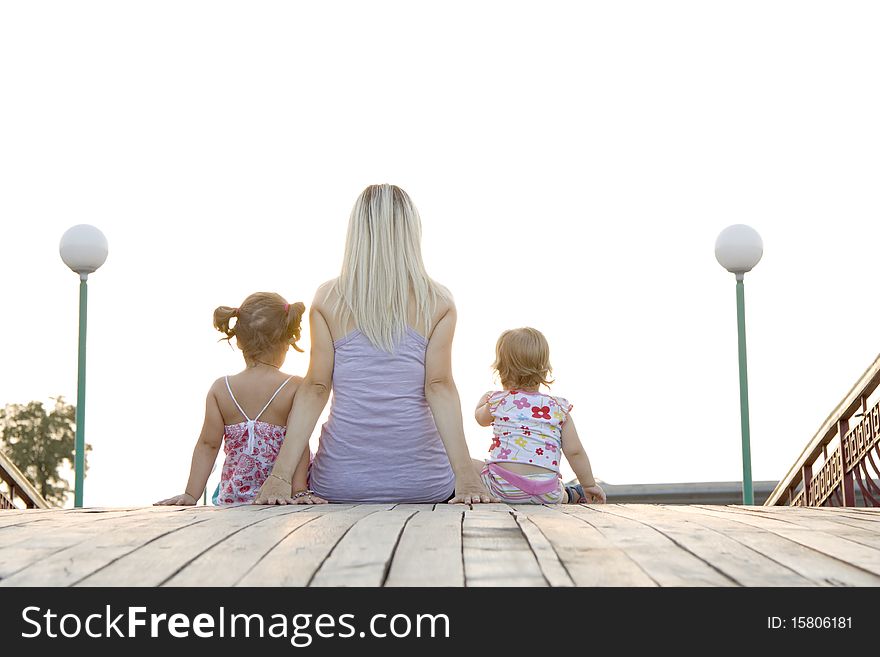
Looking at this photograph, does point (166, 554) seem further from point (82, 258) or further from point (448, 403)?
point (82, 258)

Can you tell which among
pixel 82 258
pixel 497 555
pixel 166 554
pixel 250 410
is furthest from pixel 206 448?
pixel 82 258

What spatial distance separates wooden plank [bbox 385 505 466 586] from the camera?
247 centimetres

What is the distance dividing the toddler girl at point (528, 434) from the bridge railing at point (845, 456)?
2171 mm

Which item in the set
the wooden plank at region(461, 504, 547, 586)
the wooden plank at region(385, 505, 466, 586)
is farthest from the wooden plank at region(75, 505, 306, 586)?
the wooden plank at region(461, 504, 547, 586)

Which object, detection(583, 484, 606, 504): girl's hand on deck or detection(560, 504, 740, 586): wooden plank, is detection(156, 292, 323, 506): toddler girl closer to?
detection(583, 484, 606, 504): girl's hand on deck

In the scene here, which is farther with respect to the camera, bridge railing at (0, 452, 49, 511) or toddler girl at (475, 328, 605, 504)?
bridge railing at (0, 452, 49, 511)

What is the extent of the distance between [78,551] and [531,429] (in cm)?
319

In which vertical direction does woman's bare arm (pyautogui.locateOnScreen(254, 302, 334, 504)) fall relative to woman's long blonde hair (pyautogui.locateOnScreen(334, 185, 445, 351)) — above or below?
below

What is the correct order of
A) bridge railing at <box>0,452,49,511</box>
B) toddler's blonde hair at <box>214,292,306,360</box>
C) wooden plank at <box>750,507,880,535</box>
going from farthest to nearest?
Result: bridge railing at <box>0,452,49,511</box>, toddler's blonde hair at <box>214,292,306,360</box>, wooden plank at <box>750,507,880,535</box>

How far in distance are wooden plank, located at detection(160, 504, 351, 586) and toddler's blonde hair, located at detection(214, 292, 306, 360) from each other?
201cm

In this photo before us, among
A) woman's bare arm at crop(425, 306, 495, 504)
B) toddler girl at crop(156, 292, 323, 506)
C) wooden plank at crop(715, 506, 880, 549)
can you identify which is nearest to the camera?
wooden plank at crop(715, 506, 880, 549)

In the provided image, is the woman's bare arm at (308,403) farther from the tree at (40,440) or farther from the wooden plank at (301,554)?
the tree at (40,440)
